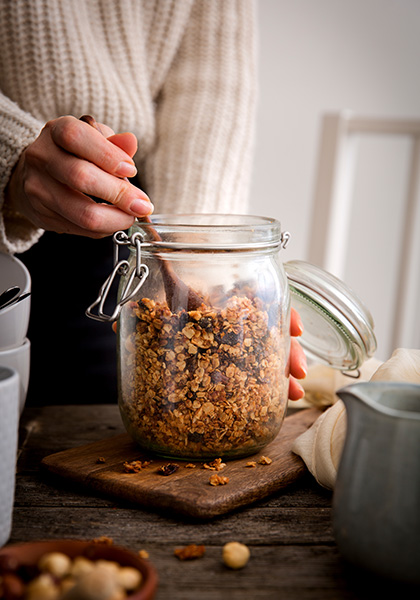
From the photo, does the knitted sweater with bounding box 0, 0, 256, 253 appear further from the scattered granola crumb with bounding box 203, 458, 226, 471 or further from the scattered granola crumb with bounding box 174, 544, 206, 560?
the scattered granola crumb with bounding box 174, 544, 206, 560

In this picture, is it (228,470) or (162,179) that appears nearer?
(228,470)

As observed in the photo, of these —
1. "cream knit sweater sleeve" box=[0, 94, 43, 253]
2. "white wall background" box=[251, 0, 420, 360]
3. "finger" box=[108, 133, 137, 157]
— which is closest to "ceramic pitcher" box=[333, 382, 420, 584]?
"finger" box=[108, 133, 137, 157]

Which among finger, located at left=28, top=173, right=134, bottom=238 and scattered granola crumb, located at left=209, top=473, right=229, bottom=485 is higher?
finger, located at left=28, top=173, right=134, bottom=238

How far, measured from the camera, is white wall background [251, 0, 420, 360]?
2.21 m

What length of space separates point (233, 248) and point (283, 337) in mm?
113

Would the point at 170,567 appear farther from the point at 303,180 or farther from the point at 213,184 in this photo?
the point at 303,180

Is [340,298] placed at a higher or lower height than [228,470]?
higher

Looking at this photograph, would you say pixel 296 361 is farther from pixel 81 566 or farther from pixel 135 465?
pixel 81 566

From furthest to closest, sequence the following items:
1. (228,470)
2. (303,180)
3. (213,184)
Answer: (303,180) → (213,184) → (228,470)

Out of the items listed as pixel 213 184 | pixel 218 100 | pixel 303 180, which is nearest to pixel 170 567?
pixel 213 184

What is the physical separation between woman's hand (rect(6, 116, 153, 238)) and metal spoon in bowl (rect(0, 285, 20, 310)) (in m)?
0.09

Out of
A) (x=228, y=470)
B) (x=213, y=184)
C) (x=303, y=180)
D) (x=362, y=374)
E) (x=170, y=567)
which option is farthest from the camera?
(x=303, y=180)

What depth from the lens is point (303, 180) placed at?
7.82ft

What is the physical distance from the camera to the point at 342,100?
7.65ft
